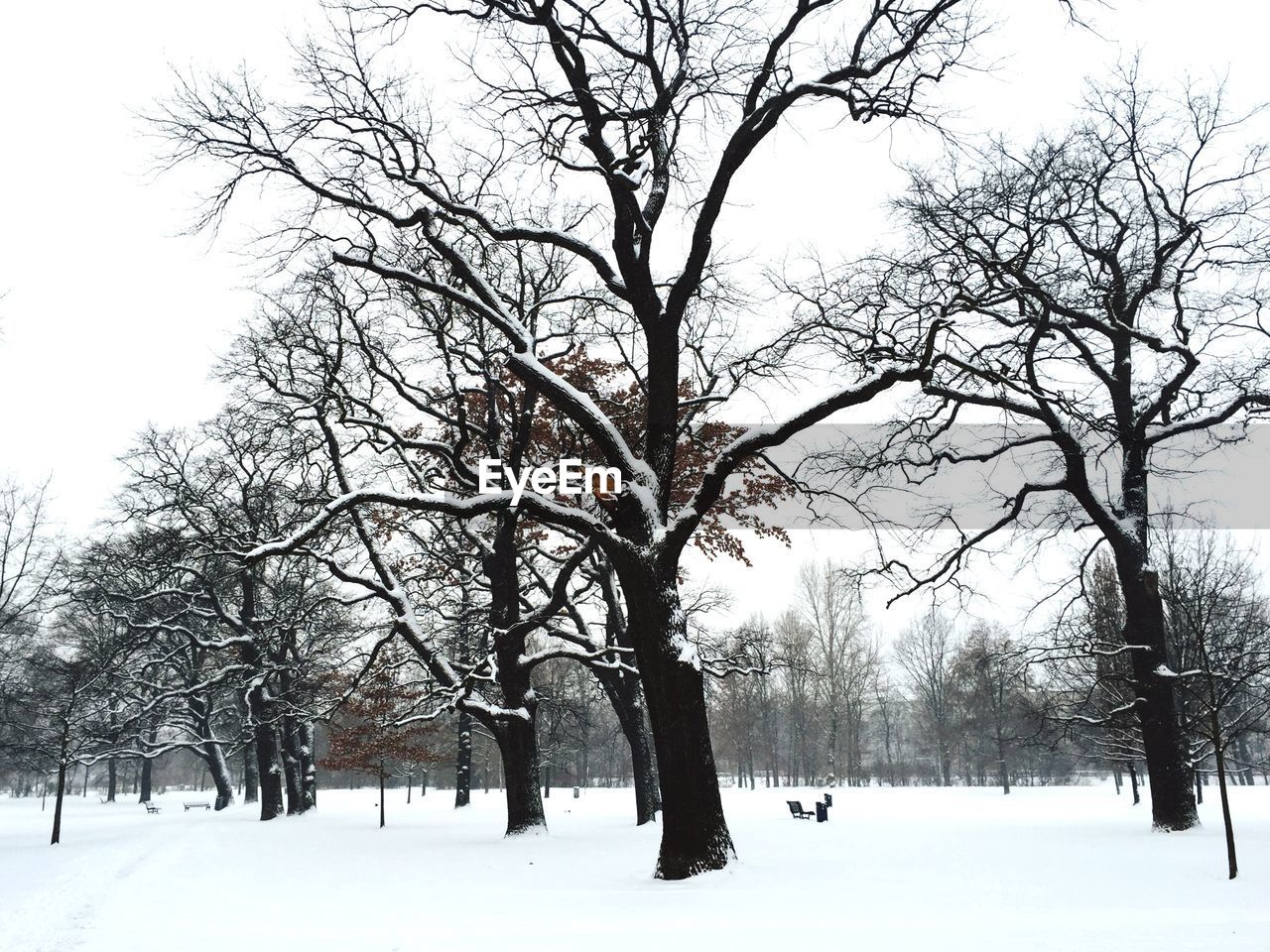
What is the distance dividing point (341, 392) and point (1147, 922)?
16.1 meters

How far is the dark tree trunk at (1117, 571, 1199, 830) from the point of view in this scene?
645 inches

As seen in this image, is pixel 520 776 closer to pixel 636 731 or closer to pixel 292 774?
pixel 636 731

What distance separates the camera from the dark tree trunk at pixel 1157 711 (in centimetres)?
1638

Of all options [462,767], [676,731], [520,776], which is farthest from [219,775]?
[676,731]

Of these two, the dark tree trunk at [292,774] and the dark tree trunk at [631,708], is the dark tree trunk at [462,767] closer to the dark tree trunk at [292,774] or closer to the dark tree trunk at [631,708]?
the dark tree trunk at [292,774]

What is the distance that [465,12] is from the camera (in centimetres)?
1209

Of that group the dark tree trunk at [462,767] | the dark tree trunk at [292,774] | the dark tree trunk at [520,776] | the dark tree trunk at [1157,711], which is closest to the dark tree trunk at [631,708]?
the dark tree trunk at [520,776]

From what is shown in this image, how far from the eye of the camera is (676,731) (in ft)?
35.3

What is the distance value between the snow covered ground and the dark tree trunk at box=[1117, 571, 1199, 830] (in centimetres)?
74

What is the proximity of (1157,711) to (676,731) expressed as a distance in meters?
11.4

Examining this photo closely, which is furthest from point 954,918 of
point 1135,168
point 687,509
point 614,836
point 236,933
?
point 1135,168

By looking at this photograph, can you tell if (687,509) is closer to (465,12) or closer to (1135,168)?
(465,12)

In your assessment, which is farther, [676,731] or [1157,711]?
[1157,711]

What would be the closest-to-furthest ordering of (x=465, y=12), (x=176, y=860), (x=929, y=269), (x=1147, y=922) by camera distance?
(x=1147, y=922), (x=465, y=12), (x=929, y=269), (x=176, y=860)
